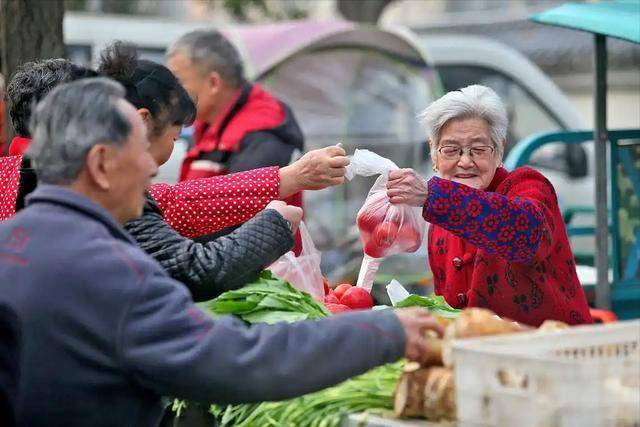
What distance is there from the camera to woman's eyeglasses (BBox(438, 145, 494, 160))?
414 cm

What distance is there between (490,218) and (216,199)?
82 cm

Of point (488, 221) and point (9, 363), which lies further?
point (488, 221)

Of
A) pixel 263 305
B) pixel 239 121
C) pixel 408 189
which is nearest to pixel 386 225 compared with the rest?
pixel 408 189

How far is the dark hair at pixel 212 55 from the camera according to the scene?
20.8 ft

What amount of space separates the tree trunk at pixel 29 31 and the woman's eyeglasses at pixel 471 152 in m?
2.43

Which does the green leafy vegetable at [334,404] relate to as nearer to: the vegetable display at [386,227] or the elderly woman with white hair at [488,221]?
the elderly woman with white hair at [488,221]

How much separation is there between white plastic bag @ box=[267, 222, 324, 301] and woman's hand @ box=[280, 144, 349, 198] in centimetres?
26

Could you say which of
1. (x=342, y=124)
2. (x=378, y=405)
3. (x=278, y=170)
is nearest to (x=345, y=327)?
(x=378, y=405)

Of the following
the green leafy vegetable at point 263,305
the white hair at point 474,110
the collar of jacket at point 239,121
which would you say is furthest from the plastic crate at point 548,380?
the collar of jacket at point 239,121

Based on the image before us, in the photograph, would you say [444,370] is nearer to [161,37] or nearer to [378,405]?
[378,405]

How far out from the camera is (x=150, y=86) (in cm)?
371

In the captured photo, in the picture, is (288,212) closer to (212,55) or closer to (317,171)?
(317,171)

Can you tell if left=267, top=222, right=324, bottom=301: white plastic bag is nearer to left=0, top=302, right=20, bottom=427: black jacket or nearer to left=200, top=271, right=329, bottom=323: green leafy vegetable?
left=200, top=271, right=329, bottom=323: green leafy vegetable

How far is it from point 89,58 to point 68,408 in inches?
344
